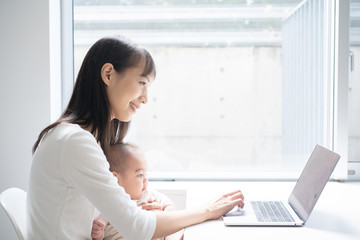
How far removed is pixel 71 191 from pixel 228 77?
4.27 feet

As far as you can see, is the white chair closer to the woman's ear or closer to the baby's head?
the baby's head

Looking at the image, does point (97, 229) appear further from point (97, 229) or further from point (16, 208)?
point (16, 208)

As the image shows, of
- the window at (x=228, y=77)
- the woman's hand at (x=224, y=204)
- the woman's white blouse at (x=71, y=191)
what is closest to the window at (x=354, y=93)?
the window at (x=228, y=77)

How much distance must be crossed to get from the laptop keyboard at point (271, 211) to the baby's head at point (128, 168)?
49 centimetres

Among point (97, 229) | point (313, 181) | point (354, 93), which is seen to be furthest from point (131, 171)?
point (354, 93)

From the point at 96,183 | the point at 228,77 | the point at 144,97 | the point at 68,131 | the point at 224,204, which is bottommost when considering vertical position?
the point at 224,204

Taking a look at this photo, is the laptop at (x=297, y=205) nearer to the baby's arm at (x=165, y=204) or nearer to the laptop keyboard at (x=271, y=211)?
the laptop keyboard at (x=271, y=211)

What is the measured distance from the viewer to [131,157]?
4.93ft

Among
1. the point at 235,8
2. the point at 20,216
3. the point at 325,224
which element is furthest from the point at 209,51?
the point at 20,216

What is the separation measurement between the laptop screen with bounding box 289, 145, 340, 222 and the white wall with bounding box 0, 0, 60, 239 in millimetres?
1325

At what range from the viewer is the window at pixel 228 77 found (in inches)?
81.8

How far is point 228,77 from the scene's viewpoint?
2105 mm

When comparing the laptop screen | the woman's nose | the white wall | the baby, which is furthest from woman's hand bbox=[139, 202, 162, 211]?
the white wall

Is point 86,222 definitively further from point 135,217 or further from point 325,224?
point 325,224
